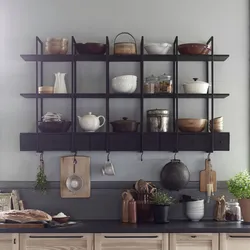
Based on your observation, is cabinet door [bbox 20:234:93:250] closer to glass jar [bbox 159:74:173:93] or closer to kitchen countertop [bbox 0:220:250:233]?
kitchen countertop [bbox 0:220:250:233]

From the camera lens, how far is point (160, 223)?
12.3ft

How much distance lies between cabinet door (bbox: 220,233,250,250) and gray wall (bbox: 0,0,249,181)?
2.14ft

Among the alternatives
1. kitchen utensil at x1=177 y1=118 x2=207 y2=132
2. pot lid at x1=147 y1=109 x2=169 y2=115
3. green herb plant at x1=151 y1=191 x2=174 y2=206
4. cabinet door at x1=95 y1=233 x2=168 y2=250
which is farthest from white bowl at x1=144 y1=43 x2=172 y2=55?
cabinet door at x1=95 y1=233 x2=168 y2=250

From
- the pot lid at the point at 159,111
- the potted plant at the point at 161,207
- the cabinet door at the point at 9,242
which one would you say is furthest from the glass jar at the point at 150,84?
the cabinet door at the point at 9,242

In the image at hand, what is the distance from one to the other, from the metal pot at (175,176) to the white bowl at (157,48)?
86 cm

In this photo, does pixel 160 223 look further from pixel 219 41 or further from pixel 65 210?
pixel 219 41

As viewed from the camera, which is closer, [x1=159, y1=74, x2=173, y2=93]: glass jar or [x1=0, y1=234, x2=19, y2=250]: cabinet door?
[x1=0, y1=234, x2=19, y2=250]: cabinet door

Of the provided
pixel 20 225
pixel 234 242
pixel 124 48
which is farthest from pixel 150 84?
pixel 20 225

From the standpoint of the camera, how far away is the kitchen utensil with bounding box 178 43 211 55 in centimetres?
388

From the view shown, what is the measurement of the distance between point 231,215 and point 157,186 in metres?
0.61

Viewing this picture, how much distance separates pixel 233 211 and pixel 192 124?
73 centimetres

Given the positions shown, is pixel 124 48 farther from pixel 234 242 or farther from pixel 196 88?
pixel 234 242

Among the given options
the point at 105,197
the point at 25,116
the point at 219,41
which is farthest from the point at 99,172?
the point at 219,41

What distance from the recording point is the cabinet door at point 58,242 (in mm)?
3484
